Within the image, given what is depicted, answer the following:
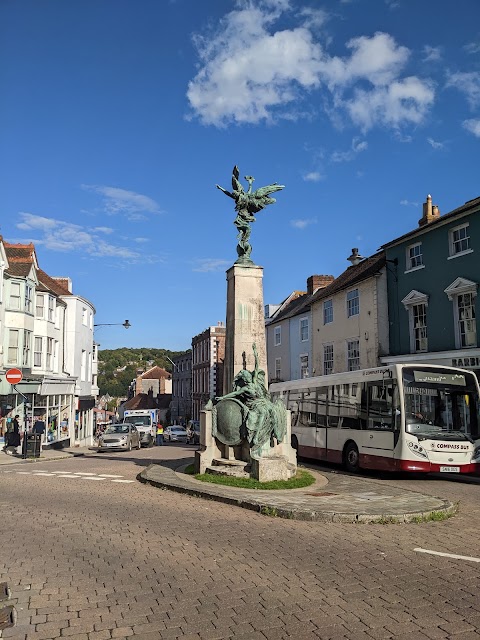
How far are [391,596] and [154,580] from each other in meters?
2.41

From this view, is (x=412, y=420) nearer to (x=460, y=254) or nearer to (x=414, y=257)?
(x=460, y=254)

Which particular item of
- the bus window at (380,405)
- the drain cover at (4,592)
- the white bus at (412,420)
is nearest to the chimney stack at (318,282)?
the white bus at (412,420)

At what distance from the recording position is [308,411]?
19.0 meters

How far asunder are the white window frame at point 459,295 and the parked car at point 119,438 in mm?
15973

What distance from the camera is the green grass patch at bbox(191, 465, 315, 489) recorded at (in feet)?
36.8

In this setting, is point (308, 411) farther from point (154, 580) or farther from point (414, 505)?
point (154, 580)

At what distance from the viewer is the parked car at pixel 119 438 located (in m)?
26.1

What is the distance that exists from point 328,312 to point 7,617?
93.6 ft

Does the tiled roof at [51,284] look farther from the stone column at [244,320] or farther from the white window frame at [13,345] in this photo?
the stone column at [244,320]

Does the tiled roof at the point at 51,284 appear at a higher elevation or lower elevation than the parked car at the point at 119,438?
higher

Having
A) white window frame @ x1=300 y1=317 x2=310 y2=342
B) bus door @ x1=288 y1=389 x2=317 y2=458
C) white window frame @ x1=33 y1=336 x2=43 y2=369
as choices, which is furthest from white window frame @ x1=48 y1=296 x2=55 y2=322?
bus door @ x1=288 y1=389 x2=317 y2=458

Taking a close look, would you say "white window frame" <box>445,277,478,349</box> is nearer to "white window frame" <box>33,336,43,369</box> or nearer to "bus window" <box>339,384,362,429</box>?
"bus window" <box>339,384,362,429</box>

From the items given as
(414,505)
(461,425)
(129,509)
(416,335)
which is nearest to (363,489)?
(414,505)

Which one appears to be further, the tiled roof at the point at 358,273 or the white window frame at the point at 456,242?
the tiled roof at the point at 358,273
